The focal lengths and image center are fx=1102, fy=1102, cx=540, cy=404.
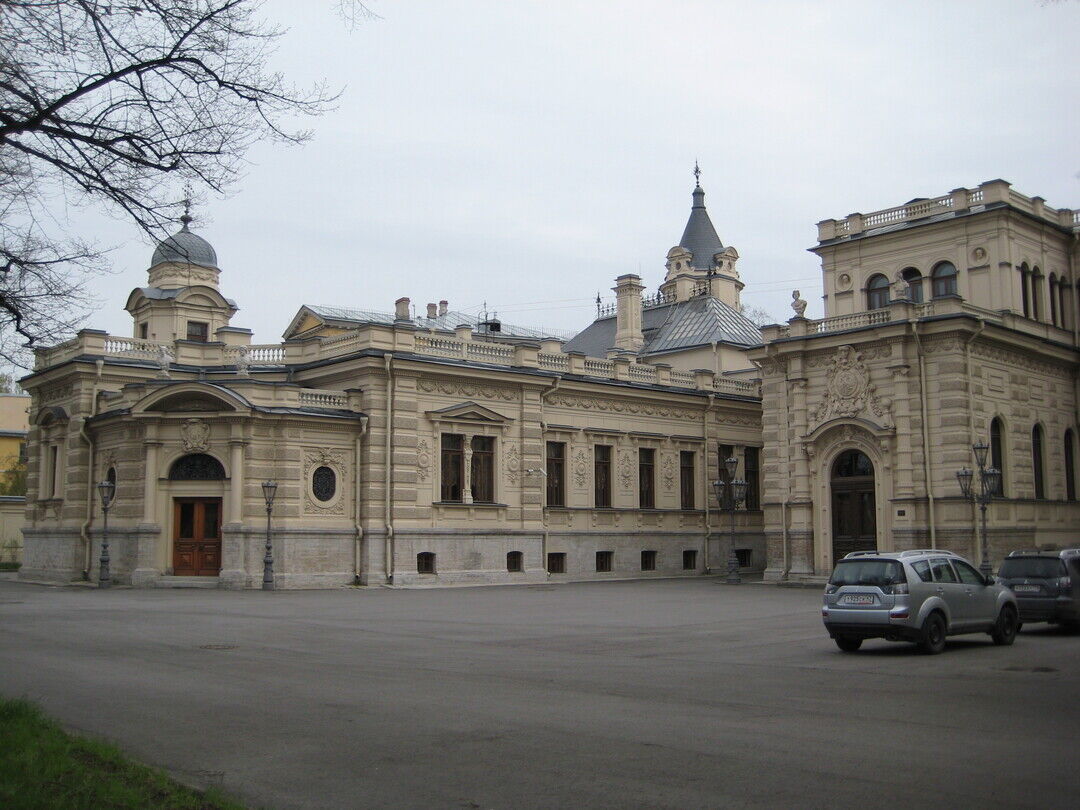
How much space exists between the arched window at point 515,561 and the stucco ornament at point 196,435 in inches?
493

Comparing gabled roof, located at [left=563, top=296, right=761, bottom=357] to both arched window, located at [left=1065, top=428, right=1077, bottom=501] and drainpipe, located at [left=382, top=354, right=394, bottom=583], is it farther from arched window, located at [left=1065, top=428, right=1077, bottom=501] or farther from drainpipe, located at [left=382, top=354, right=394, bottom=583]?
drainpipe, located at [left=382, top=354, right=394, bottom=583]

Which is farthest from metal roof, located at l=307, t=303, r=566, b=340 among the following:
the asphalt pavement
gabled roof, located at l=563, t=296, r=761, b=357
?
the asphalt pavement

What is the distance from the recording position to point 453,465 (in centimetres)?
4212

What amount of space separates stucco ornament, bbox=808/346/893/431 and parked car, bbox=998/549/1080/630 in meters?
16.9

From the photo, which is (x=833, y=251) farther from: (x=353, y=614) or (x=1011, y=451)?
(x=353, y=614)

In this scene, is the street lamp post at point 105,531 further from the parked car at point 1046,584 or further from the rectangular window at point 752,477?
the rectangular window at point 752,477

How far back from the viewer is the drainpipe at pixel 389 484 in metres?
39.4

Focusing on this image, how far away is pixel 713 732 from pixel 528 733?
5.99ft

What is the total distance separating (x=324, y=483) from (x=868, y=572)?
957 inches

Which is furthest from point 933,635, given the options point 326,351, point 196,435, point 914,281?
point 326,351

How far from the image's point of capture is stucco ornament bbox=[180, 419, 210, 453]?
38.0 meters

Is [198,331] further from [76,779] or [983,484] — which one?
[76,779]

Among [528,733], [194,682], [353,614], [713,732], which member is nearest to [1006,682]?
[713,732]

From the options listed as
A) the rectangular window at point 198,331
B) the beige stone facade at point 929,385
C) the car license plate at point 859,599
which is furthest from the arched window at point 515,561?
the car license plate at point 859,599
